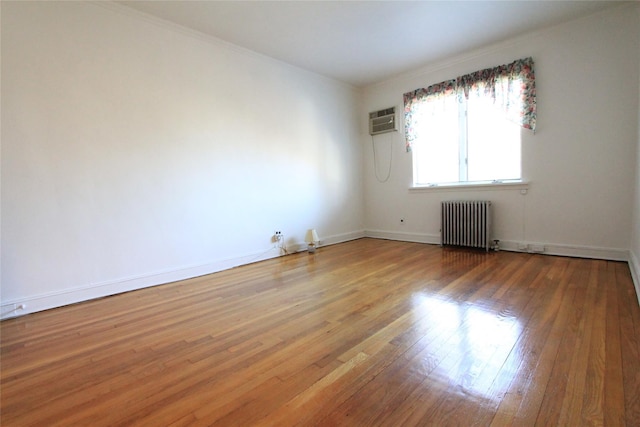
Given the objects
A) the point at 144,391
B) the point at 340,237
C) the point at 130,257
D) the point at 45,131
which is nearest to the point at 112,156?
the point at 45,131

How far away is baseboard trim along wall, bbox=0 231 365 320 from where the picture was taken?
243cm

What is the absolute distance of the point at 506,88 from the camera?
3.87 metres

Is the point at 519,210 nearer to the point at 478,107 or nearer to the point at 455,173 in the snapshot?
the point at 455,173

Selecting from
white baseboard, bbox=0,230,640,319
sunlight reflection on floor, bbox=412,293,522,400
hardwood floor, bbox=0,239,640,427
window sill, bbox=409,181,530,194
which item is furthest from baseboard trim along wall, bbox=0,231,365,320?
window sill, bbox=409,181,530,194

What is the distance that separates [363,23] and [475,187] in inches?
104

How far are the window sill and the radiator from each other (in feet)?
0.69

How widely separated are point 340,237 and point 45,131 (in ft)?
13.1

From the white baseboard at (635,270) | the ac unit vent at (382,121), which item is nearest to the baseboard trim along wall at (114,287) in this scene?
the ac unit vent at (382,121)

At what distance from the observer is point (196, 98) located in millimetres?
3412

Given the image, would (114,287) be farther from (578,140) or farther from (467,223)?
(578,140)

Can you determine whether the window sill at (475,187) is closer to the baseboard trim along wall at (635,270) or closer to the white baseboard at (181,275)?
the white baseboard at (181,275)

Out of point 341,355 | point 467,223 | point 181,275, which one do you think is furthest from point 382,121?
point 341,355

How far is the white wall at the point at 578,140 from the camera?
3199mm

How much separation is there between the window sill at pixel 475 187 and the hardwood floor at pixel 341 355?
A: 1329mm
